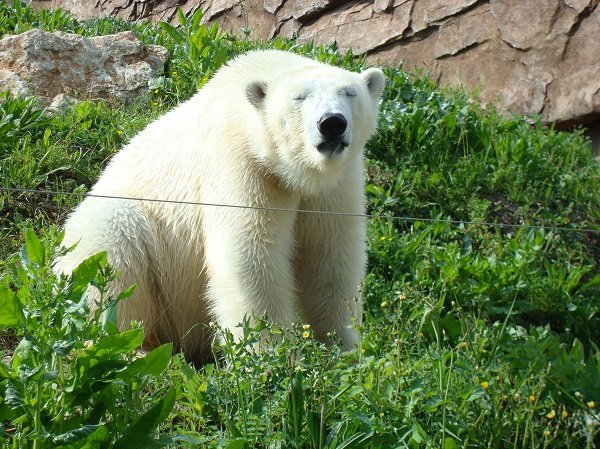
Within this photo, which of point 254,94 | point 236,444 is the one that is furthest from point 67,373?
point 254,94

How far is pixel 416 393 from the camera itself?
3.35 metres

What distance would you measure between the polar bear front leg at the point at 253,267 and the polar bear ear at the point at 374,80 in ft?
3.01

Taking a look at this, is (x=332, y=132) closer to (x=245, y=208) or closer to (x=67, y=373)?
(x=245, y=208)

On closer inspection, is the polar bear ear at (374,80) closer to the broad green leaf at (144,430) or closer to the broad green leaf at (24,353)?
the broad green leaf at (144,430)

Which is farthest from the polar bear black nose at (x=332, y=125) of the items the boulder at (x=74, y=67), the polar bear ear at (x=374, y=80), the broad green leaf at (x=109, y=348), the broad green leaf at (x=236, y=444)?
the boulder at (x=74, y=67)

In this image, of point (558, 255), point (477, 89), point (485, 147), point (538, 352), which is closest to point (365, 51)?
point (477, 89)

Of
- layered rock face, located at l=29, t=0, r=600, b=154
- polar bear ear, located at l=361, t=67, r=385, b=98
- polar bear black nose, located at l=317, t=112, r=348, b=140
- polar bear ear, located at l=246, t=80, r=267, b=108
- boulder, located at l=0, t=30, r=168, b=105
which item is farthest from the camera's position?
layered rock face, located at l=29, t=0, r=600, b=154

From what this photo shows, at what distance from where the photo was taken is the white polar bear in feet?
14.0

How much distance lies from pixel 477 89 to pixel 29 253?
5518 mm

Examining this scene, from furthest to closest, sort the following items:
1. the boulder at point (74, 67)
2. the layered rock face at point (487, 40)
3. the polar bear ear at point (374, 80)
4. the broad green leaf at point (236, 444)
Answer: the layered rock face at point (487, 40), the boulder at point (74, 67), the polar bear ear at point (374, 80), the broad green leaf at point (236, 444)

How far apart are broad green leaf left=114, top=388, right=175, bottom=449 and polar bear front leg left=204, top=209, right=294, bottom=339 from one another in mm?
1227

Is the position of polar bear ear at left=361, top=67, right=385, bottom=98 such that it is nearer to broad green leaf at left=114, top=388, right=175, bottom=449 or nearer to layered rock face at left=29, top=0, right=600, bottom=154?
broad green leaf at left=114, top=388, right=175, bottom=449

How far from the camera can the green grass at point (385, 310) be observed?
2984 mm

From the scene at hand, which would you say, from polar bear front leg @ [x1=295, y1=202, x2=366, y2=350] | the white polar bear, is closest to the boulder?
the white polar bear
